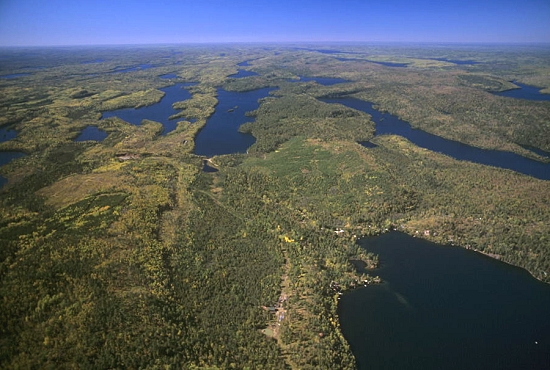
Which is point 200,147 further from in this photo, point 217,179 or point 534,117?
point 534,117

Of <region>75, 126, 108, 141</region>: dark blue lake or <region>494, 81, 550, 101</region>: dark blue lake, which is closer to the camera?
<region>75, 126, 108, 141</region>: dark blue lake

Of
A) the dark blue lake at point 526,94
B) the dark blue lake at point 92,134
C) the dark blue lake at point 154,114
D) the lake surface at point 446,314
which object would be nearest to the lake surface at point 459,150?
the lake surface at point 446,314

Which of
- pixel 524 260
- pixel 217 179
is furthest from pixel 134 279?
pixel 524 260

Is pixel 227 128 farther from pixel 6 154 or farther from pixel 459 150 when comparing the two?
pixel 459 150

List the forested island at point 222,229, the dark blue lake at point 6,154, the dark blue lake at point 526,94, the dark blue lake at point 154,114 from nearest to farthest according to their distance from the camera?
1. the forested island at point 222,229
2. the dark blue lake at point 6,154
3. the dark blue lake at point 154,114
4. the dark blue lake at point 526,94

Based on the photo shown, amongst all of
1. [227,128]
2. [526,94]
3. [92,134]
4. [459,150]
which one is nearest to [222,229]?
[227,128]

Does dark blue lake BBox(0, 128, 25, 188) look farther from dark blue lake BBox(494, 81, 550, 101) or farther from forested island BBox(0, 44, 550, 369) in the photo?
dark blue lake BBox(494, 81, 550, 101)

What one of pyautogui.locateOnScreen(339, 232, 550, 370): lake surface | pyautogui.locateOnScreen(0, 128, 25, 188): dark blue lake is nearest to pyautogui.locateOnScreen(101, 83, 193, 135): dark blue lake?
pyautogui.locateOnScreen(0, 128, 25, 188): dark blue lake

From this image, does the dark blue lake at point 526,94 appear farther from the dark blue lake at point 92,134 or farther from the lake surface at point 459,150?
the dark blue lake at point 92,134
